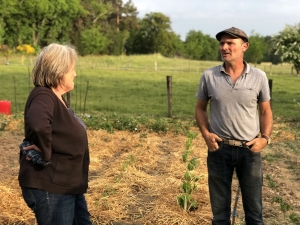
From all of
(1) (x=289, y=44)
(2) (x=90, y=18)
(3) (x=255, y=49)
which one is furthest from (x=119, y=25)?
(1) (x=289, y=44)

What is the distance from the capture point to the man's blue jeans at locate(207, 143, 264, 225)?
3.15 metres

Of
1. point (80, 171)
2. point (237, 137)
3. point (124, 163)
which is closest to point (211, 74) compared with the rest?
point (237, 137)

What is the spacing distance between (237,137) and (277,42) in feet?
109

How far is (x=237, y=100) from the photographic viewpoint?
3070 millimetres

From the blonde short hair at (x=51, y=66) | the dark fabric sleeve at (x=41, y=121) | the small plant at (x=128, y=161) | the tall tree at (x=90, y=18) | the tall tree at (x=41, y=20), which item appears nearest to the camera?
the dark fabric sleeve at (x=41, y=121)

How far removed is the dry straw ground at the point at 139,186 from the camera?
4176mm

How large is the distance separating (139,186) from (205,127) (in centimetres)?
221

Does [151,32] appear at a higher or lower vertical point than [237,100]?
higher

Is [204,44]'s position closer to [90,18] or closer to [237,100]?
[90,18]

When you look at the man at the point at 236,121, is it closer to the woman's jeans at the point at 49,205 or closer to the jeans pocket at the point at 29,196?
the woman's jeans at the point at 49,205

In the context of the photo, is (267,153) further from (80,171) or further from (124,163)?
(80,171)

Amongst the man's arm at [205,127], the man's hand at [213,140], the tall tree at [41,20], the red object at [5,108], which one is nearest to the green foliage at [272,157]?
the man's arm at [205,127]

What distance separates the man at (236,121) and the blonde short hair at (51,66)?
1.30 m

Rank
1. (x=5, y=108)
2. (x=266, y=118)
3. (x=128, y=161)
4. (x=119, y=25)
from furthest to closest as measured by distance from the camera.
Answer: (x=119, y=25), (x=5, y=108), (x=128, y=161), (x=266, y=118)
